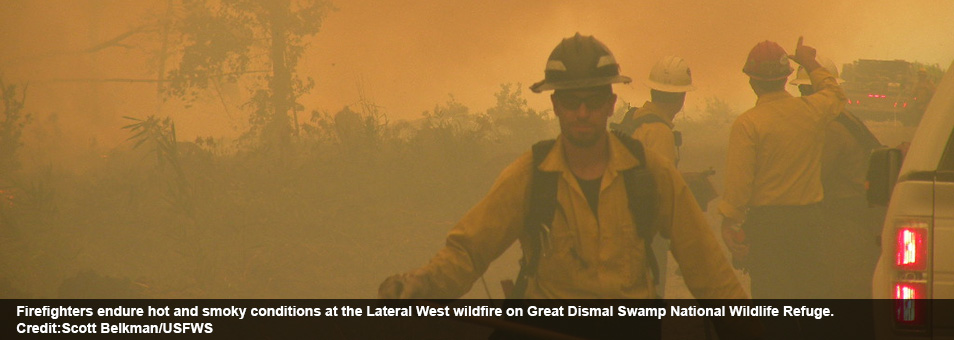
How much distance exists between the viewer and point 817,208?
20.5 ft

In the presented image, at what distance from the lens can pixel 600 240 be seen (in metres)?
3.64

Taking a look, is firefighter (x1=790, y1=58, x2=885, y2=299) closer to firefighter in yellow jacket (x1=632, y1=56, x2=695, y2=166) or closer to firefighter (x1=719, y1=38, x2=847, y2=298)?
firefighter (x1=719, y1=38, x2=847, y2=298)

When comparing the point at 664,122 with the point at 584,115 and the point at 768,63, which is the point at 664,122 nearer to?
the point at 768,63

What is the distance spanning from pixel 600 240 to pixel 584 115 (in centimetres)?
47

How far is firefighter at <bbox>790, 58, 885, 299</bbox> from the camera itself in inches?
238

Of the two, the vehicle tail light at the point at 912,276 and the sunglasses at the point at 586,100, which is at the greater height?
the sunglasses at the point at 586,100

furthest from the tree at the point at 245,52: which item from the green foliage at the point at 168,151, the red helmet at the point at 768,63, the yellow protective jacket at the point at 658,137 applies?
the red helmet at the point at 768,63

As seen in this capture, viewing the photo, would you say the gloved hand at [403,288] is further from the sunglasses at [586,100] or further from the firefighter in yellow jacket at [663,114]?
the firefighter in yellow jacket at [663,114]

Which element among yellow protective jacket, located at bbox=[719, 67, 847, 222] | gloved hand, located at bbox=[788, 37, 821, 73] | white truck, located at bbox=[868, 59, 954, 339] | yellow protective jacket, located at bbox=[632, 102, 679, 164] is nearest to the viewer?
white truck, located at bbox=[868, 59, 954, 339]

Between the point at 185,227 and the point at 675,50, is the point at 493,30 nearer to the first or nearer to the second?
the point at 675,50

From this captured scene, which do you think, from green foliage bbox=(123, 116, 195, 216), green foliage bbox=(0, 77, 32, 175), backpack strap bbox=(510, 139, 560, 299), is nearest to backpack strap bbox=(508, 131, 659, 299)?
backpack strap bbox=(510, 139, 560, 299)

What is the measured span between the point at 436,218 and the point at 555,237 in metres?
7.20

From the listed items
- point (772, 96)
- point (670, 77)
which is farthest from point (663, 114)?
point (772, 96)

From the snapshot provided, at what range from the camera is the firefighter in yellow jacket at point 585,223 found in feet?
12.0
